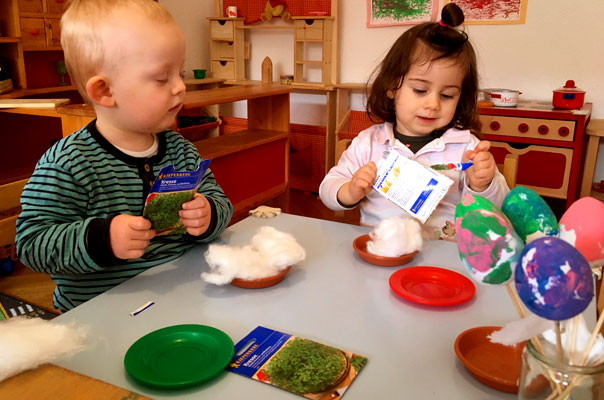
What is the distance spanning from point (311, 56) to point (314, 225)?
114 inches

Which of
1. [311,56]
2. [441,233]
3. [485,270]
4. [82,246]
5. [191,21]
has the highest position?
[191,21]

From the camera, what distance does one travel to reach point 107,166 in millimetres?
994

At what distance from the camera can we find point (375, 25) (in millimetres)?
3547

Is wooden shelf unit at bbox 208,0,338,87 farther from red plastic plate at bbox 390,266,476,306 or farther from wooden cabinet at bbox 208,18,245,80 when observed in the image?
red plastic plate at bbox 390,266,476,306

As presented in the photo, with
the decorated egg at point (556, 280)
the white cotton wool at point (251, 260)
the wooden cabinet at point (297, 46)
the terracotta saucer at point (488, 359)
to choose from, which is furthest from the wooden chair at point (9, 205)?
the wooden cabinet at point (297, 46)

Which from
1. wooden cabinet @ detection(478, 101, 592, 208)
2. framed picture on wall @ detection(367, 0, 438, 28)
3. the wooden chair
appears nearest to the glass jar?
the wooden chair

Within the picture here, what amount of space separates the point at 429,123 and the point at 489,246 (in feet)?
3.16

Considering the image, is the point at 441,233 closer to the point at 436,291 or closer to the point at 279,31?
the point at 436,291

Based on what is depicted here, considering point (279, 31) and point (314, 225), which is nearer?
point (314, 225)

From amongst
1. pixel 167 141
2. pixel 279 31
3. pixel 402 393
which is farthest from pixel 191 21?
pixel 402 393

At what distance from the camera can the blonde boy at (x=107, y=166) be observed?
85cm

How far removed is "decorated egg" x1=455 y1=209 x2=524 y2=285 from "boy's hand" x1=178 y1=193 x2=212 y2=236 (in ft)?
1.78

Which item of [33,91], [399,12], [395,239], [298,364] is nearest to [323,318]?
[298,364]

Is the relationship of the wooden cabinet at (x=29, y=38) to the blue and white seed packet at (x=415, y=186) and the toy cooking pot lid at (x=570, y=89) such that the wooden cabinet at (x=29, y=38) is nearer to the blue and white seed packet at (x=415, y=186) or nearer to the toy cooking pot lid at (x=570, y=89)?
the blue and white seed packet at (x=415, y=186)
